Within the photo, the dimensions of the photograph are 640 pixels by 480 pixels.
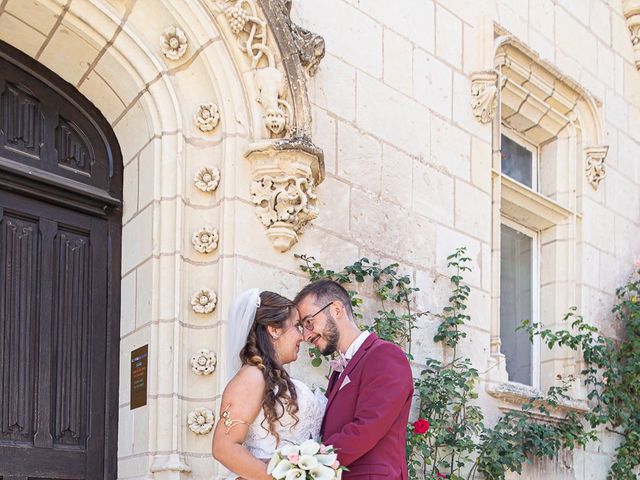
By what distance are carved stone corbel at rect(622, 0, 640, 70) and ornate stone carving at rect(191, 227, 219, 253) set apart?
4.88m

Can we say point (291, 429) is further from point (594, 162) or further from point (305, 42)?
point (594, 162)

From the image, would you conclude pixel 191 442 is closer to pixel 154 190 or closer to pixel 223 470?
pixel 223 470

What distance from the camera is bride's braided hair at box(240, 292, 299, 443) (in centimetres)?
456

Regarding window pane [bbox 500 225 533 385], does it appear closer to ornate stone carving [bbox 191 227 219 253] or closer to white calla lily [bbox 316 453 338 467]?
ornate stone carving [bbox 191 227 219 253]

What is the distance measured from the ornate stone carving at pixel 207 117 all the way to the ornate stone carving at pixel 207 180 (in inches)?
8.5

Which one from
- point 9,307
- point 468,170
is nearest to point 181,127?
point 9,307

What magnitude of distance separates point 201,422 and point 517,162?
3917 millimetres

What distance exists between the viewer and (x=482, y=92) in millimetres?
7230

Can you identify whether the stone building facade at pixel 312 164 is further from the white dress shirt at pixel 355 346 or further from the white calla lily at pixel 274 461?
the white calla lily at pixel 274 461

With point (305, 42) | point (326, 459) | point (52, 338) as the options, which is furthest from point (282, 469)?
point (305, 42)

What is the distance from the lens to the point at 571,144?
8406 millimetres

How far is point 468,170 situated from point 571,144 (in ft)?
5.27

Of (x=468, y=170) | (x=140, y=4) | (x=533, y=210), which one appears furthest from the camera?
(x=533, y=210)

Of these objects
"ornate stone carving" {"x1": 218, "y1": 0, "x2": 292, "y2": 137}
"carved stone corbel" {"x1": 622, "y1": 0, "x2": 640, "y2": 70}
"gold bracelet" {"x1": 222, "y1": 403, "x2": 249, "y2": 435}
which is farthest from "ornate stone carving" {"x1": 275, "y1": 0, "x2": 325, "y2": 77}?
"carved stone corbel" {"x1": 622, "y1": 0, "x2": 640, "y2": 70}
